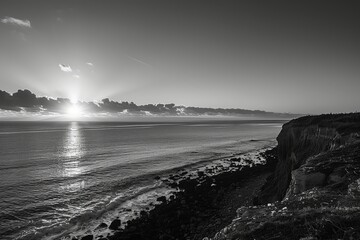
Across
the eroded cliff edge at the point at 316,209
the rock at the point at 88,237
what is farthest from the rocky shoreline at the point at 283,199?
the rock at the point at 88,237

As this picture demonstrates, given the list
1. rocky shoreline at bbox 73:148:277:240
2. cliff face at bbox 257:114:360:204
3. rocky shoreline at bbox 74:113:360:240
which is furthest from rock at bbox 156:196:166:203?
cliff face at bbox 257:114:360:204

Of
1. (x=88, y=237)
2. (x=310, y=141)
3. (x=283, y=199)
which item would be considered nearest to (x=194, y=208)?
(x=88, y=237)

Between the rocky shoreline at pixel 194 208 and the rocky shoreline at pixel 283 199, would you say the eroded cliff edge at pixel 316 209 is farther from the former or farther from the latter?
the rocky shoreline at pixel 194 208

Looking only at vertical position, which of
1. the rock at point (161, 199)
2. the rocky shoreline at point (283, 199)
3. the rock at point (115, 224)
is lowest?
the rock at point (161, 199)

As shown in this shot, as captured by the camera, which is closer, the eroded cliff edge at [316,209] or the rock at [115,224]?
the eroded cliff edge at [316,209]

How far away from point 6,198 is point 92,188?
1044cm

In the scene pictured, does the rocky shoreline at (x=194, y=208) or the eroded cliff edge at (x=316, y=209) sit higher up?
the eroded cliff edge at (x=316, y=209)

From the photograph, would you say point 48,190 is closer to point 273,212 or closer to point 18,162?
point 18,162

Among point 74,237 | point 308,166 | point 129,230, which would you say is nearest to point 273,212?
point 308,166

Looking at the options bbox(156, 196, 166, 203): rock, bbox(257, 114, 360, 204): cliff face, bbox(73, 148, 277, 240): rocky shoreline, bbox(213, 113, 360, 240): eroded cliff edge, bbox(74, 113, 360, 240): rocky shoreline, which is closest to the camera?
bbox(213, 113, 360, 240): eroded cliff edge

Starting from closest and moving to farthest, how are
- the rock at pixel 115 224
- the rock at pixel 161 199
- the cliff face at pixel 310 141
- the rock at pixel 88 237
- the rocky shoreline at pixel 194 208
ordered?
the cliff face at pixel 310 141
the rock at pixel 88 237
the rocky shoreline at pixel 194 208
the rock at pixel 115 224
the rock at pixel 161 199

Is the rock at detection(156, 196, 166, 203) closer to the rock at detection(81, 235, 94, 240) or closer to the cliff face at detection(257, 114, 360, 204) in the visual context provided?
the rock at detection(81, 235, 94, 240)

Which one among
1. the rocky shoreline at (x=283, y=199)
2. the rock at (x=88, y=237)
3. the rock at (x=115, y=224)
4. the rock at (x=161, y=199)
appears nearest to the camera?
the rocky shoreline at (x=283, y=199)

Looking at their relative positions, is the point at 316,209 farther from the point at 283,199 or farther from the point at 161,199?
the point at 161,199
